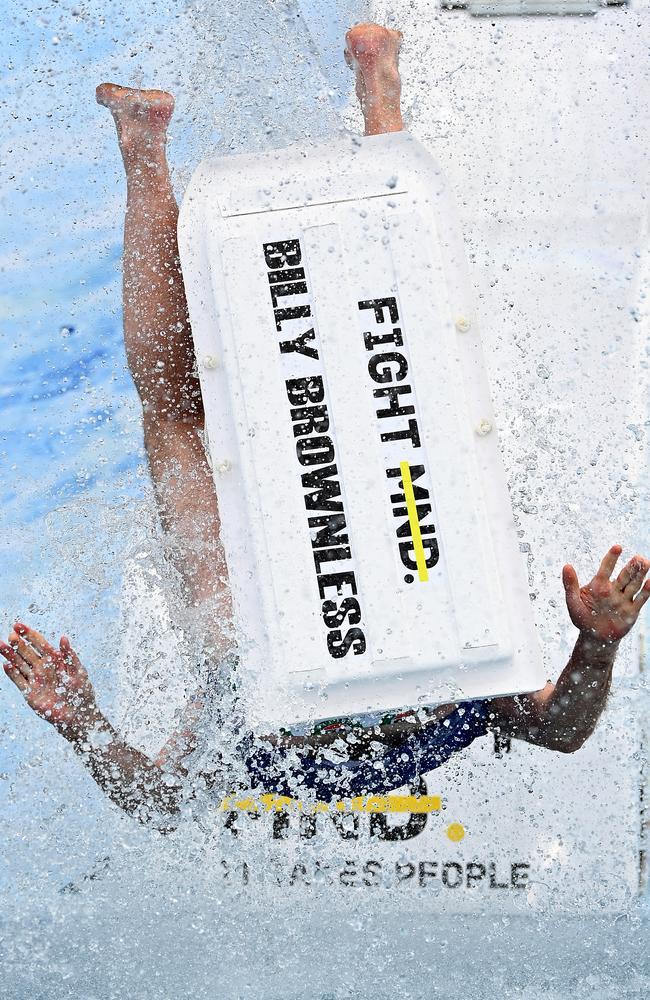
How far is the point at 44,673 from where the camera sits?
228 cm

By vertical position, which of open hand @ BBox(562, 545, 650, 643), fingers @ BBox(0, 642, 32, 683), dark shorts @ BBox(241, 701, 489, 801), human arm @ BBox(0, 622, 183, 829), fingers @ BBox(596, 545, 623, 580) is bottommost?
dark shorts @ BBox(241, 701, 489, 801)

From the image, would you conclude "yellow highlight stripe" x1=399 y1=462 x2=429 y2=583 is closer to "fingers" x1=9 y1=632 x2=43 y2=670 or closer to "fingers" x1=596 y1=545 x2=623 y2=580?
"fingers" x1=596 y1=545 x2=623 y2=580

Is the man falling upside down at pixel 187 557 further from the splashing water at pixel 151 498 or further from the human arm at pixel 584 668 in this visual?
the splashing water at pixel 151 498

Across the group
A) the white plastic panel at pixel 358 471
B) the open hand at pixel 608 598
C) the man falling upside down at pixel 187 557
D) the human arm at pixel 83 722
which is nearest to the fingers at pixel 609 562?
the open hand at pixel 608 598

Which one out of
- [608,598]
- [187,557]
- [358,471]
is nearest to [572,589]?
[608,598]

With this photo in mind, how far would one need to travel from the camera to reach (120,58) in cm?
341

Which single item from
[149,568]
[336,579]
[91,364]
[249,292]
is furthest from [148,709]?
[249,292]

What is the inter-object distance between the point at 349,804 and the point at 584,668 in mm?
958

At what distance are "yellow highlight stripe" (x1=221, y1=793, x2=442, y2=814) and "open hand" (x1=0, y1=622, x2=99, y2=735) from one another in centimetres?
54

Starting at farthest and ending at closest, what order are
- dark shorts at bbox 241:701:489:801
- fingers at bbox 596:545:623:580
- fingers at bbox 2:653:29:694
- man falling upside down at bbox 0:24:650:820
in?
dark shorts at bbox 241:701:489:801 < man falling upside down at bbox 0:24:650:820 < fingers at bbox 2:653:29:694 < fingers at bbox 596:545:623:580

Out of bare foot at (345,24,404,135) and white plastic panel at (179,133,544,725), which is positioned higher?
bare foot at (345,24,404,135)

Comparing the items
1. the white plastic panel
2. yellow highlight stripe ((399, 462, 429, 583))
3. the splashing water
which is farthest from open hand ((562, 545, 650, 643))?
the splashing water

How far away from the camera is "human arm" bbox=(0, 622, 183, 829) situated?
2277 mm

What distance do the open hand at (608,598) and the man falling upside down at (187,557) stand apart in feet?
1.07
